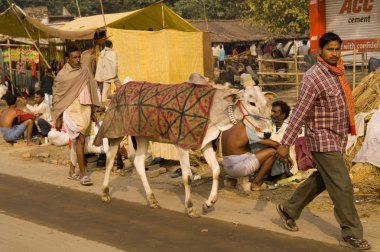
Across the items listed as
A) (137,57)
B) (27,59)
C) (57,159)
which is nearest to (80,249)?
(57,159)

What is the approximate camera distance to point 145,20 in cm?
1689

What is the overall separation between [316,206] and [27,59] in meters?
15.8

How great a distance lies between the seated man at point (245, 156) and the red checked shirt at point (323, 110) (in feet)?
7.00

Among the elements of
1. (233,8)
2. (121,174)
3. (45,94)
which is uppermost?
(233,8)

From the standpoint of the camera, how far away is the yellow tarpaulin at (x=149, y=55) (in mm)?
13156

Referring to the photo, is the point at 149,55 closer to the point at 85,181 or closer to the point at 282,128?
the point at 85,181

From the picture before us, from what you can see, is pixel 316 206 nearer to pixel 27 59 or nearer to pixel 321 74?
pixel 321 74

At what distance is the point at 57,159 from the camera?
34.5 ft

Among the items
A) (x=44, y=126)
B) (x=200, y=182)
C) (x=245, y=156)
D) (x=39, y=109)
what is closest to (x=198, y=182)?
(x=200, y=182)

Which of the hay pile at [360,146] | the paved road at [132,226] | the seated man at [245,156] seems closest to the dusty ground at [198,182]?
the hay pile at [360,146]

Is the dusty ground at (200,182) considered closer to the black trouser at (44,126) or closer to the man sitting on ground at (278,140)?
the man sitting on ground at (278,140)

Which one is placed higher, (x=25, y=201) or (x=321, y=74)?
(x=321, y=74)

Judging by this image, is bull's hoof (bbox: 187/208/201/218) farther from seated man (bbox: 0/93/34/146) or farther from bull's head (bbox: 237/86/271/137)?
seated man (bbox: 0/93/34/146)

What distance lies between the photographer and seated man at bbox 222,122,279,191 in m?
7.51
